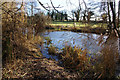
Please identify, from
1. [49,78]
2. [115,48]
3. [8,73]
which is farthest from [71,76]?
[8,73]

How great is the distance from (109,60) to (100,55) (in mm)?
228

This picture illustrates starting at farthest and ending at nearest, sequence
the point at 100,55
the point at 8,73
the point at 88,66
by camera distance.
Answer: the point at 88,66, the point at 100,55, the point at 8,73

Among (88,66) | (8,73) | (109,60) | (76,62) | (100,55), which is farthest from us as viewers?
(76,62)

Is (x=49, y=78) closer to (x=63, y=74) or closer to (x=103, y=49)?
(x=63, y=74)

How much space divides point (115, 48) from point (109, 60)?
0.31 meters

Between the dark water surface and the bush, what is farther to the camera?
the bush

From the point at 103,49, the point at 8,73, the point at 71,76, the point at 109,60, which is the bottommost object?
the point at 71,76

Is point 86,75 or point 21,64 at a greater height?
point 21,64

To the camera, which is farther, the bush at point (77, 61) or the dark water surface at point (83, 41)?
the bush at point (77, 61)

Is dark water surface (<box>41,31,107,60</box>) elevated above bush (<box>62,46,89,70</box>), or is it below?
above

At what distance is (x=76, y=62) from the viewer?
116 inches

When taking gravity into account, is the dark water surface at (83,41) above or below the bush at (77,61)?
above

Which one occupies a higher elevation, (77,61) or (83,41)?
(83,41)

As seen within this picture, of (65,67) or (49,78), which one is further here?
(65,67)
